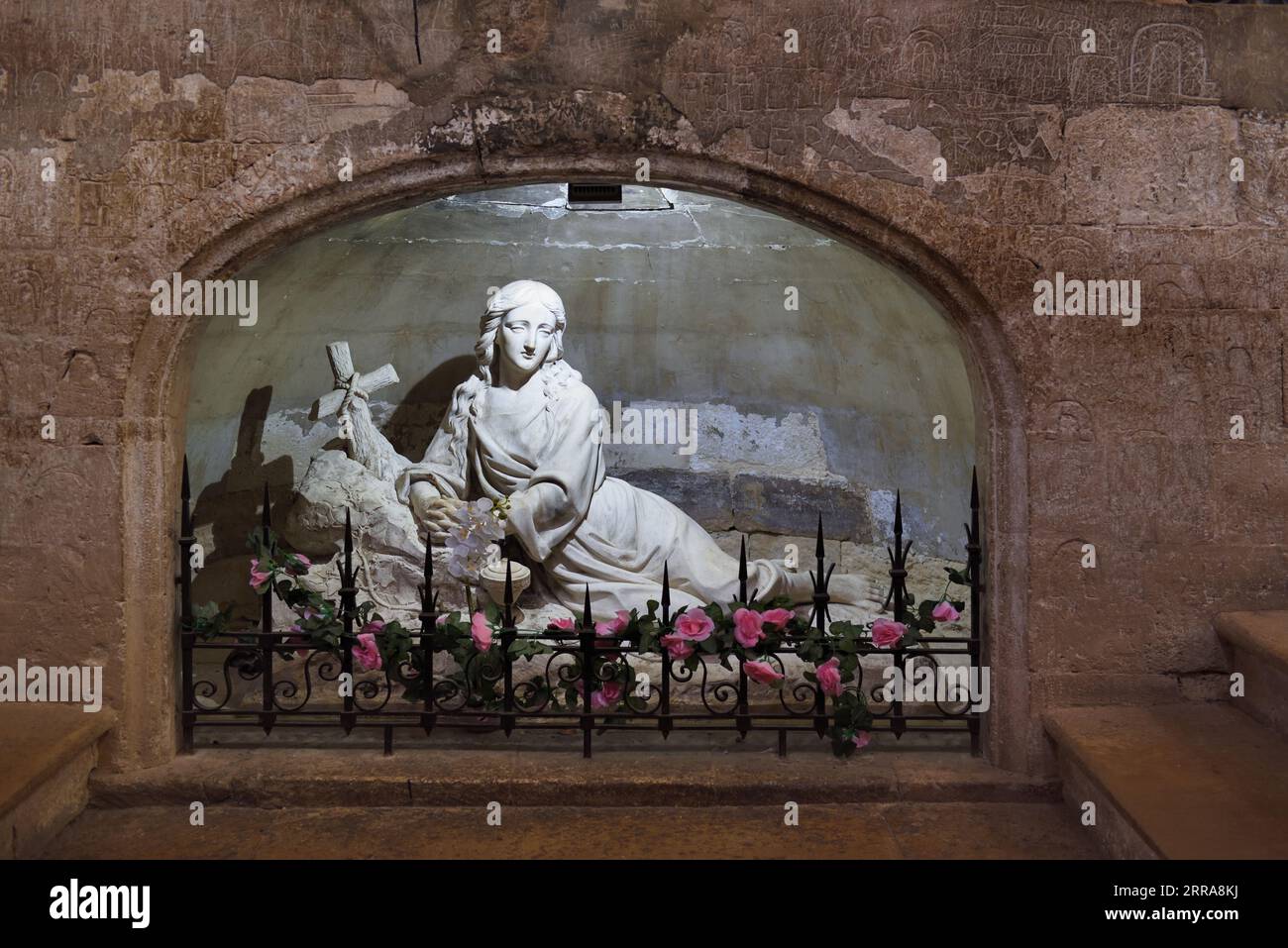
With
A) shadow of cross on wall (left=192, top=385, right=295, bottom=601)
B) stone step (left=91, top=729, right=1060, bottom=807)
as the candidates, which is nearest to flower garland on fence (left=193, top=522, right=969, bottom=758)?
stone step (left=91, top=729, right=1060, bottom=807)

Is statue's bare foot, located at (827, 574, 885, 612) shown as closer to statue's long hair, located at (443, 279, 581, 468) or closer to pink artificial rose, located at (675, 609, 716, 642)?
pink artificial rose, located at (675, 609, 716, 642)

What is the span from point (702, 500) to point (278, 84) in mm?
3322

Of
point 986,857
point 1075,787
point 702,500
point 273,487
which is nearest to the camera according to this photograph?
point 986,857

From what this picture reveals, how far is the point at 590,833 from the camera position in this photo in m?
3.63

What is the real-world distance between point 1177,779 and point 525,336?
8.88 feet

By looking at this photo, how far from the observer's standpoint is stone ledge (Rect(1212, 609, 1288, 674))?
345 centimetres

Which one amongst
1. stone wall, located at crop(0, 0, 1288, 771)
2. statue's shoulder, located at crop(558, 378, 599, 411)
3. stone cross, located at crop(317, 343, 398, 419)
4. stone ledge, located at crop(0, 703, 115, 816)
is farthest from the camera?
stone cross, located at crop(317, 343, 398, 419)

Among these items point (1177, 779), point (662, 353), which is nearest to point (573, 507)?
point (662, 353)

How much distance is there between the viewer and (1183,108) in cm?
379

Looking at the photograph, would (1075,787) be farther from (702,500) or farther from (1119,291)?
(702,500)

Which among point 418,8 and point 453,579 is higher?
point 418,8

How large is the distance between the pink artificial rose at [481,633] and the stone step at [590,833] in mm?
502

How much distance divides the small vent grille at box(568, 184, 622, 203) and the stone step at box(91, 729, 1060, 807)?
3066mm

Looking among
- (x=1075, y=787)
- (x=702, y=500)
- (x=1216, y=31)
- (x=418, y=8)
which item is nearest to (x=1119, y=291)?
(x=1216, y=31)
